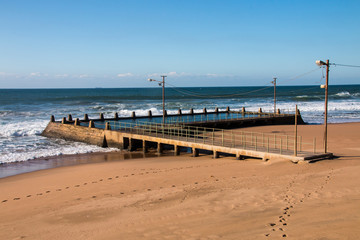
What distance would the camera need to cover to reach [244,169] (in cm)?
1505

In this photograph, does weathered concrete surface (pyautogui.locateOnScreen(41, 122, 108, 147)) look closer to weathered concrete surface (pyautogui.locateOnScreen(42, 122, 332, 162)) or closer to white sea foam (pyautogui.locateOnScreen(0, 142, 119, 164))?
weathered concrete surface (pyautogui.locateOnScreen(42, 122, 332, 162))

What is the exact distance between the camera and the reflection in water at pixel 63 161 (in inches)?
730

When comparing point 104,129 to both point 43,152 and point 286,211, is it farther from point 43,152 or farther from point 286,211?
point 286,211

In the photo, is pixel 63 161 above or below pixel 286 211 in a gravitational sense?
below

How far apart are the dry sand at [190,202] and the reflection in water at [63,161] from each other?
6.33ft

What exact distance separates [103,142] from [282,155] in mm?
14400

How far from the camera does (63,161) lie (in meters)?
20.8

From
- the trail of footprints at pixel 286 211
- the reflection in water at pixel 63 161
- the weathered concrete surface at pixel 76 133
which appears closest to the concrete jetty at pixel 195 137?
the weathered concrete surface at pixel 76 133

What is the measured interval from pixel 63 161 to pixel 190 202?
1267cm

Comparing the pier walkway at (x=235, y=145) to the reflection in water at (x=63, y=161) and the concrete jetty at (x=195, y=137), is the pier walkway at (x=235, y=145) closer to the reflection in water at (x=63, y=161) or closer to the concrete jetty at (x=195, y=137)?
the concrete jetty at (x=195, y=137)

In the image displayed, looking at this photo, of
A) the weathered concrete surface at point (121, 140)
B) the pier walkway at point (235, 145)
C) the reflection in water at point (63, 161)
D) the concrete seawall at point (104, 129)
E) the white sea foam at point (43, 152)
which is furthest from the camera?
the concrete seawall at point (104, 129)

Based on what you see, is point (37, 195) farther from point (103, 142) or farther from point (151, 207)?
point (103, 142)

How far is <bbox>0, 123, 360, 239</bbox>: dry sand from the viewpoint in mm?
8094

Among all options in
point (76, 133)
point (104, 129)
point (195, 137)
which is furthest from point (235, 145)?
point (76, 133)
